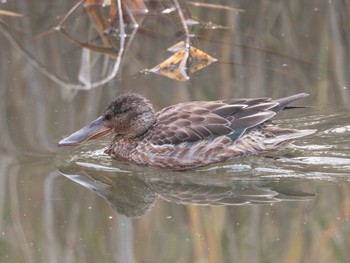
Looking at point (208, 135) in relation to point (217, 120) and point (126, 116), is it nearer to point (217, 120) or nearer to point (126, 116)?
point (217, 120)

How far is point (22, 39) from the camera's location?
11.0 m

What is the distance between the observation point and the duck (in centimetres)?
775

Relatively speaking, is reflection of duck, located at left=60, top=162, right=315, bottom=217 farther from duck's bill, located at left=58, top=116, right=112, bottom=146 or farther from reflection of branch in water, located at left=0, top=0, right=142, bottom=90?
reflection of branch in water, located at left=0, top=0, right=142, bottom=90

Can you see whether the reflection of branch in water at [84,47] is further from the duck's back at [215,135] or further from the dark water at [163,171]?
the duck's back at [215,135]

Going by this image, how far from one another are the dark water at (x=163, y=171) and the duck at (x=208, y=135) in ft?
0.38

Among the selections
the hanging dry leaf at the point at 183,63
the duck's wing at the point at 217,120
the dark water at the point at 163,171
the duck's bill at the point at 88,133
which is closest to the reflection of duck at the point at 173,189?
the dark water at the point at 163,171

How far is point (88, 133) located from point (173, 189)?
3.43ft

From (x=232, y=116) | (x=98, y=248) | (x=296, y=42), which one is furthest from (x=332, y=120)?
(x=98, y=248)

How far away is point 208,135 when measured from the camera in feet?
25.6

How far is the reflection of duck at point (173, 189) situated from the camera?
6934mm

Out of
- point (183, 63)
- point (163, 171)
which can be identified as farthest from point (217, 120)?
point (183, 63)

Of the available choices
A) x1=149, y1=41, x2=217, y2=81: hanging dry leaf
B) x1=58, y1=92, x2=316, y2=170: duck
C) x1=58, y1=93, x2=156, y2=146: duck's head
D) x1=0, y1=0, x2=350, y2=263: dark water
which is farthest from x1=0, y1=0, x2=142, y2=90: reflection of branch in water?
x1=58, y1=92, x2=316, y2=170: duck

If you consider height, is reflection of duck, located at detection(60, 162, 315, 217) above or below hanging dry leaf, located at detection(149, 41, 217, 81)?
below

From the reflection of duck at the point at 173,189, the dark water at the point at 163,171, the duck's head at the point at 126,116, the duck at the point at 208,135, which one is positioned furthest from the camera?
the duck's head at the point at 126,116
